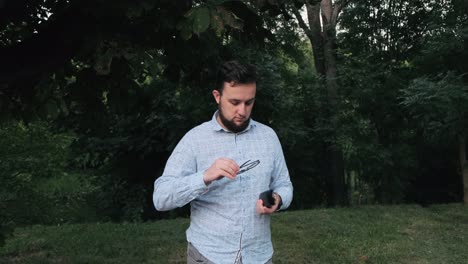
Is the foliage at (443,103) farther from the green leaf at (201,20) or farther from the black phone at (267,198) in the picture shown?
the black phone at (267,198)

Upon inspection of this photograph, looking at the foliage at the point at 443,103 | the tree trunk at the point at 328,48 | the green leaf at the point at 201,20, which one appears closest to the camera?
the green leaf at the point at 201,20

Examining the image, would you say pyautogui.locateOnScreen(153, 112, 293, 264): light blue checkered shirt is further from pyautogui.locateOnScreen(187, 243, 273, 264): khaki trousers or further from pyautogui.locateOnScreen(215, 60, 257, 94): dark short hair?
pyautogui.locateOnScreen(215, 60, 257, 94): dark short hair

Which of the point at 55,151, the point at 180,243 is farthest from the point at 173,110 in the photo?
the point at 180,243

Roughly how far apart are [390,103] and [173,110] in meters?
4.68

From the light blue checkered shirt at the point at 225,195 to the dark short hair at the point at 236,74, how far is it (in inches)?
8.8

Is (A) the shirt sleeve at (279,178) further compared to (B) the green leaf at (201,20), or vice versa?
(B) the green leaf at (201,20)

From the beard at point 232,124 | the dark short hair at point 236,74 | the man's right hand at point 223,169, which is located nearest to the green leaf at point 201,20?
the dark short hair at point 236,74

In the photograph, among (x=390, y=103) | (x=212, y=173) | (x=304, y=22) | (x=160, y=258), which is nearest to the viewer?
(x=212, y=173)

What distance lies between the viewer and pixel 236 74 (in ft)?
7.89

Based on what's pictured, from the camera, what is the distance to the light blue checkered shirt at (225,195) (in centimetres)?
241

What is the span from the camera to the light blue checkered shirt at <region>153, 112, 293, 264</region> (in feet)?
7.89

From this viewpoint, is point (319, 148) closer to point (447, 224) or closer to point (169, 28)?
point (447, 224)

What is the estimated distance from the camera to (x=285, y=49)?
12.7 m

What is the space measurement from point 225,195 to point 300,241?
525cm
